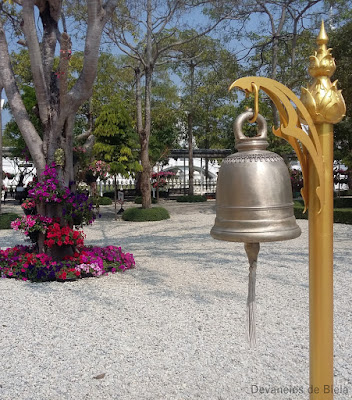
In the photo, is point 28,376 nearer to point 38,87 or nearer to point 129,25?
point 38,87

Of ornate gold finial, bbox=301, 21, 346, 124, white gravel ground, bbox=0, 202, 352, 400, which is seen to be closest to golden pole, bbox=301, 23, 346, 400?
ornate gold finial, bbox=301, 21, 346, 124

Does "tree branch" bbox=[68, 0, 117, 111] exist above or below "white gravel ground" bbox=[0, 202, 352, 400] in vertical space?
above

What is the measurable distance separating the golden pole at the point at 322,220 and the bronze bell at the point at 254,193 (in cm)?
11

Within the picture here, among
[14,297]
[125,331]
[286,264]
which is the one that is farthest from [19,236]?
[125,331]

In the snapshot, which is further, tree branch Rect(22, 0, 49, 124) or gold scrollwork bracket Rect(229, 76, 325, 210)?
tree branch Rect(22, 0, 49, 124)

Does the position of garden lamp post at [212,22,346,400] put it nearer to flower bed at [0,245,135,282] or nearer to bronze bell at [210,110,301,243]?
bronze bell at [210,110,301,243]

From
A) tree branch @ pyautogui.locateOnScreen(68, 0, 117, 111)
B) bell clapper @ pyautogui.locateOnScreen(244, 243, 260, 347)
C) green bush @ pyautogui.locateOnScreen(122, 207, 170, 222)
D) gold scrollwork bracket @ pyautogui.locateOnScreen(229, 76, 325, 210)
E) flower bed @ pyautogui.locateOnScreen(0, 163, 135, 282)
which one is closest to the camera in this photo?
gold scrollwork bracket @ pyautogui.locateOnScreen(229, 76, 325, 210)

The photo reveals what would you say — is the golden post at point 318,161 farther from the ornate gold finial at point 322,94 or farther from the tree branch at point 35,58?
the tree branch at point 35,58

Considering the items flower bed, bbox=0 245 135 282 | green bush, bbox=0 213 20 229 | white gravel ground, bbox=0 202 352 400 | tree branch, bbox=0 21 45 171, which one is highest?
tree branch, bbox=0 21 45 171

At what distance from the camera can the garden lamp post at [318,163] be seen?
171 centimetres

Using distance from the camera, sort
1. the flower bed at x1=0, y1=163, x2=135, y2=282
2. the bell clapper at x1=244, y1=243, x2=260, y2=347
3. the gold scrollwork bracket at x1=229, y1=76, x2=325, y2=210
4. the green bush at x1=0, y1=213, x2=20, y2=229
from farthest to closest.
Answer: the green bush at x1=0, y1=213, x2=20, y2=229 < the flower bed at x1=0, y1=163, x2=135, y2=282 < the bell clapper at x1=244, y1=243, x2=260, y2=347 < the gold scrollwork bracket at x1=229, y1=76, x2=325, y2=210

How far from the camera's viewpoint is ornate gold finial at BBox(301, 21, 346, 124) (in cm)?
172

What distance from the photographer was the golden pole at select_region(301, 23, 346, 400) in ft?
5.70

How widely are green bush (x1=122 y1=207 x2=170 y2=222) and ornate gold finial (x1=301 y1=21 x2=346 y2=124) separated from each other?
14.0m
